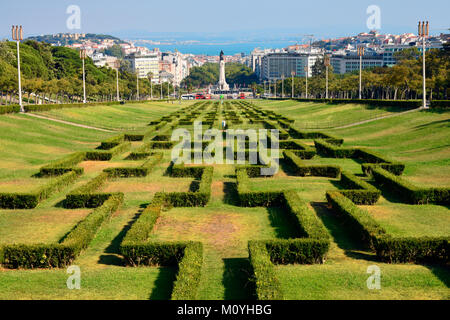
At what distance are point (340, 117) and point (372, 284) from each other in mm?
45546

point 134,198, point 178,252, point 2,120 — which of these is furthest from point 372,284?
point 2,120

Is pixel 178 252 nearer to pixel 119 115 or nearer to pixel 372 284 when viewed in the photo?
pixel 372 284

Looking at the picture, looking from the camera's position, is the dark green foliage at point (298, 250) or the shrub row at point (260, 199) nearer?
the dark green foliage at point (298, 250)

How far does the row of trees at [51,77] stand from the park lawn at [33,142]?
15326 mm

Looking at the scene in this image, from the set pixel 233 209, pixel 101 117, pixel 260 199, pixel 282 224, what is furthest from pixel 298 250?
pixel 101 117

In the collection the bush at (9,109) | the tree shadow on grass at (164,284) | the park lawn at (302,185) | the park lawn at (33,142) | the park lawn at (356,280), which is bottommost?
the tree shadow on grass at (164,284)

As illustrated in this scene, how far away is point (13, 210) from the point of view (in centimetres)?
1686

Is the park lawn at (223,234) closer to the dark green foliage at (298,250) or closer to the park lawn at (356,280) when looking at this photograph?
the dark green foliage at (298,250)

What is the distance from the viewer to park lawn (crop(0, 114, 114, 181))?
25.7m

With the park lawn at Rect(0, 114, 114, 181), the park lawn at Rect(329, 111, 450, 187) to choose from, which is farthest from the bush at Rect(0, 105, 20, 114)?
the park lawn at Rect(329, 111, 450, 187)

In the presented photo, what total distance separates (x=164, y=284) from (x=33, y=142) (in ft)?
84.2

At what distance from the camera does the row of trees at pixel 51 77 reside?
206 ft

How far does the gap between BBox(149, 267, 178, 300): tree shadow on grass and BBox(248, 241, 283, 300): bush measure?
185 centimetres

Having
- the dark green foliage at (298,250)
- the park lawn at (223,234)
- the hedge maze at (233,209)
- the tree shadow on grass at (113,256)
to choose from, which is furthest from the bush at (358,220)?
the tree shadow on grass at (113,256)
